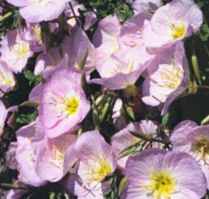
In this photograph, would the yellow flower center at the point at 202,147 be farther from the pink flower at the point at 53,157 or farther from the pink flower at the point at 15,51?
the pink flower at the point at 15,51

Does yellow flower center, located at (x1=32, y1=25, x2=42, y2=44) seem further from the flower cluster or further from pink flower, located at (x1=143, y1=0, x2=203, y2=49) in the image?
pink flower, located at (x1=143, y1=0, x2=203, y2=49)

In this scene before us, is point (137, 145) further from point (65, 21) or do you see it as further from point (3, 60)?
point (3, 60)

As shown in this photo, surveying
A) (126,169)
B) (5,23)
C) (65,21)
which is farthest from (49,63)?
(126,169)

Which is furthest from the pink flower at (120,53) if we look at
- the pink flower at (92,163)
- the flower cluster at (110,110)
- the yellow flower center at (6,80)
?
the yellow flower center at (6,80)

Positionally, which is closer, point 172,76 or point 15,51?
point 172,76

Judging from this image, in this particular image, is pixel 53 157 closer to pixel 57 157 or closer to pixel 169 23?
pixel 57 157

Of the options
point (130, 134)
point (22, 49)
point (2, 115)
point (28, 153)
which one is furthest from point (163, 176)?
point (22, 49)
